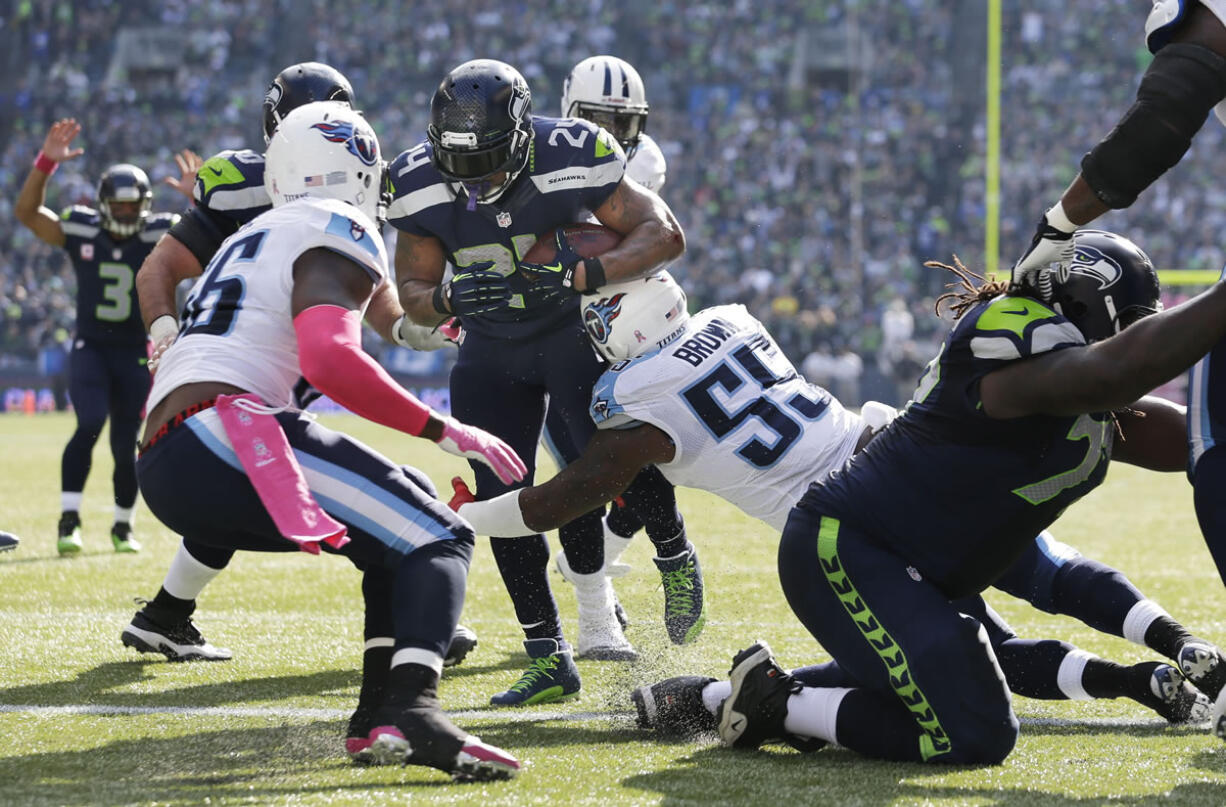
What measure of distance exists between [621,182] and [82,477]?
4132 millimetres

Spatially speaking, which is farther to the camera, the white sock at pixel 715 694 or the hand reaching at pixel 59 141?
the hand reaching at pixel 59 141

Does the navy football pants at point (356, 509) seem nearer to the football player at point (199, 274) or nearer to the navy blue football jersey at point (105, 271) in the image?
the football player at point (199, 274)

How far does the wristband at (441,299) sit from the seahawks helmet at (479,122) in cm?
30

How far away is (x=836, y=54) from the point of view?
25859 mm

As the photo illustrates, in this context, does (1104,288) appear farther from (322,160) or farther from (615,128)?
(615,128)

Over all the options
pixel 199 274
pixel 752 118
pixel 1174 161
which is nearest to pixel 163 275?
pixel 199 274

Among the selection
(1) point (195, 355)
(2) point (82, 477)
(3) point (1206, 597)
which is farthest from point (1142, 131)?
(2) point (82, 477)

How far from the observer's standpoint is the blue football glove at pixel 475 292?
405 centimetres

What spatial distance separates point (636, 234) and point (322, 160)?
1.07 metres

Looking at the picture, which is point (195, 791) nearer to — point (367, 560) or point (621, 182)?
point (367, 560)

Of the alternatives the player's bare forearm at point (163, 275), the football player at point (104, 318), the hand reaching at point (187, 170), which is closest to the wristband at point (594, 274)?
the player's bare forearm at point (163, 275)

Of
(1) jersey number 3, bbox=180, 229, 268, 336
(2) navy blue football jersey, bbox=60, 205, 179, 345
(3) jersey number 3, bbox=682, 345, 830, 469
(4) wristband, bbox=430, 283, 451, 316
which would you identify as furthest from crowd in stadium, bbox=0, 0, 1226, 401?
(1) jersey number 3, bbox=180, 229, 268, 336

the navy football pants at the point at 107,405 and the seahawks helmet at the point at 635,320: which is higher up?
the seahawks helmet at the point at 635,320

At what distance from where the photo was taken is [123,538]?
728 centimetres
